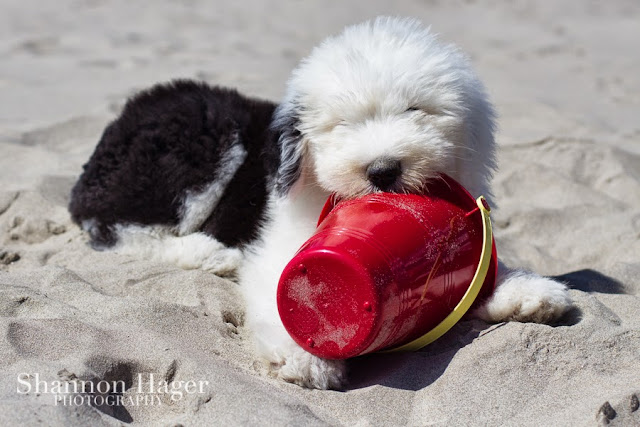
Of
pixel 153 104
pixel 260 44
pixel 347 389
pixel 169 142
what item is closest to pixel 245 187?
pixel 169 142

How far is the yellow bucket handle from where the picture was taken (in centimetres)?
296

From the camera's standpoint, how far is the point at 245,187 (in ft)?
13.8

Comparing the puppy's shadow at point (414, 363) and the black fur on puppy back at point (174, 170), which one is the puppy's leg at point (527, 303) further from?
the black fur on puppy back at point (174, 170)

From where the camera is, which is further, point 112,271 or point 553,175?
point 553,175

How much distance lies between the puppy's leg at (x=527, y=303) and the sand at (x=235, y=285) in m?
0.07

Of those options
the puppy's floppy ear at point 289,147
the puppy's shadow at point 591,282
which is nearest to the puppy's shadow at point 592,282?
the puppy's shadow at point 591,282

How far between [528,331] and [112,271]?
206 cm

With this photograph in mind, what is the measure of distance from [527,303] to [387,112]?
0.94 m

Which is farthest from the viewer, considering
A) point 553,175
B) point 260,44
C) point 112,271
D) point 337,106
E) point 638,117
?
point 260,44

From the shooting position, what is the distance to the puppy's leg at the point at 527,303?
3092 millimetres

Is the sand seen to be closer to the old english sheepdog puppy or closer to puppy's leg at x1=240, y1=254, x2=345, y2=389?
puppy's leg at x1=240, y1=254, x2=345, y2=389

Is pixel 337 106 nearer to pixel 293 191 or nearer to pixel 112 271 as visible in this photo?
pixel 293 191

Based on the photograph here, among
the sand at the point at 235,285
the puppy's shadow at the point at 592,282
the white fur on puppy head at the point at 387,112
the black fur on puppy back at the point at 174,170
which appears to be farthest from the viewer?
the black fur on puppy back at the point at 174,170

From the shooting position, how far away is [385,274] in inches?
106
